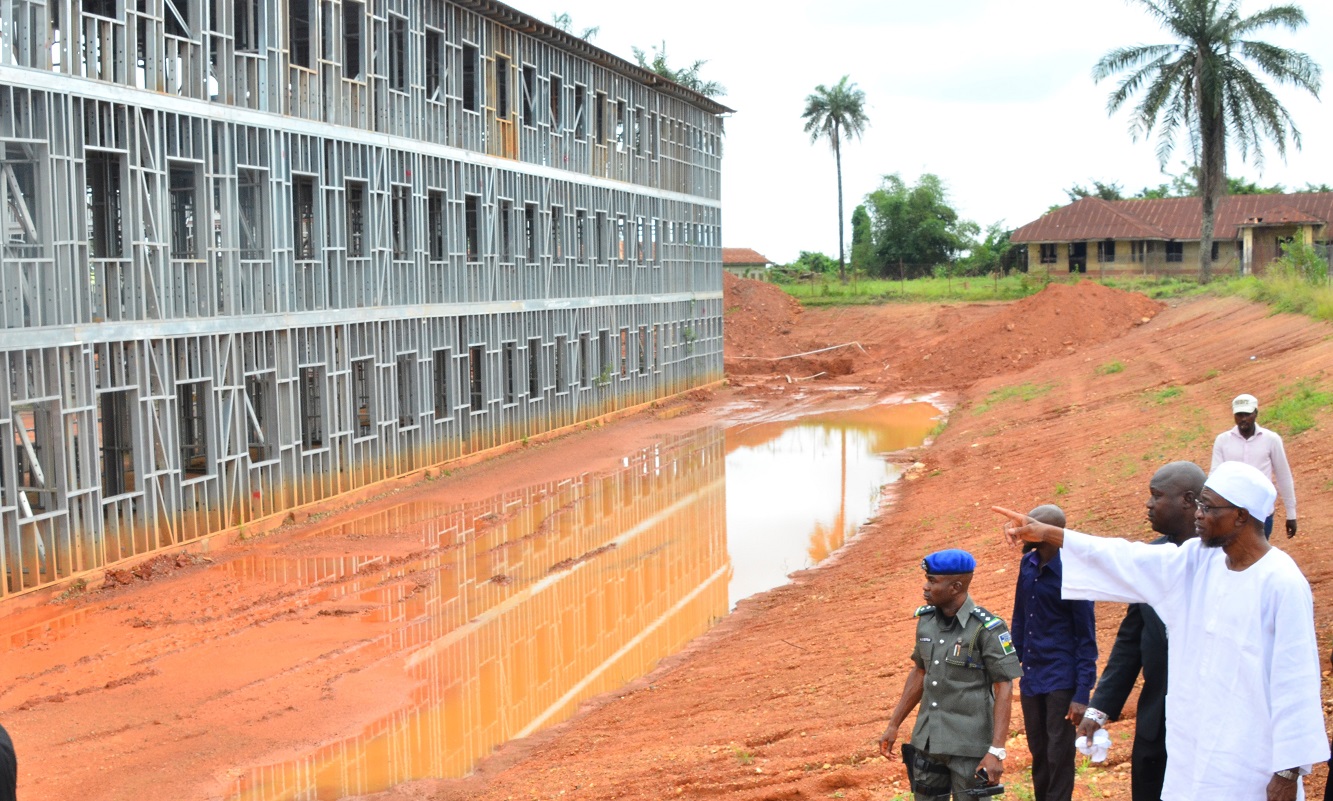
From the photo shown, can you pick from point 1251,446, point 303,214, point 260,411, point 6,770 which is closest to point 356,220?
point 303,214

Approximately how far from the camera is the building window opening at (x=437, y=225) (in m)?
27.1

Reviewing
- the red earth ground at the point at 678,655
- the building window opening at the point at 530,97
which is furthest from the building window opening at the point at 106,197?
the building window opening at the point at 530,97

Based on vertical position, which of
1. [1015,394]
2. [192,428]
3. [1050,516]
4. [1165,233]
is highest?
[1165,233]

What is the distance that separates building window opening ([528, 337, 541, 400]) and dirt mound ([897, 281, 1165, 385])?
19.6m

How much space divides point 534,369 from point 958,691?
2661 cm

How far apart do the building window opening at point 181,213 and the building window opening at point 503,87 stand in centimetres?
852

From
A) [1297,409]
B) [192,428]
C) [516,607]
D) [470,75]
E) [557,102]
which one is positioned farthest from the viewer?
[557,102]

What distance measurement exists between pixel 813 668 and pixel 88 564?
33.4 ft

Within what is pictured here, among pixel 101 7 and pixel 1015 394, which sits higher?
pixel 101 7

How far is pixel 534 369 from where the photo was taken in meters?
32.1

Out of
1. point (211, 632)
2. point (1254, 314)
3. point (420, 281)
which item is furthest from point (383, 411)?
point (1254, 314)

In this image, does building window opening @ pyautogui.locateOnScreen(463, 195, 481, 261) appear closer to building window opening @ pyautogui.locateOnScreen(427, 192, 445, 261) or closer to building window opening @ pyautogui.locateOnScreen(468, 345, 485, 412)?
building window opening @ pyautogui.locateOnScreen(427, 192, 445, 261)

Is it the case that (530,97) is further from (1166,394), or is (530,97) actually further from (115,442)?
(1166,394)

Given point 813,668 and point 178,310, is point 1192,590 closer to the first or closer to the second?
point 813,668
